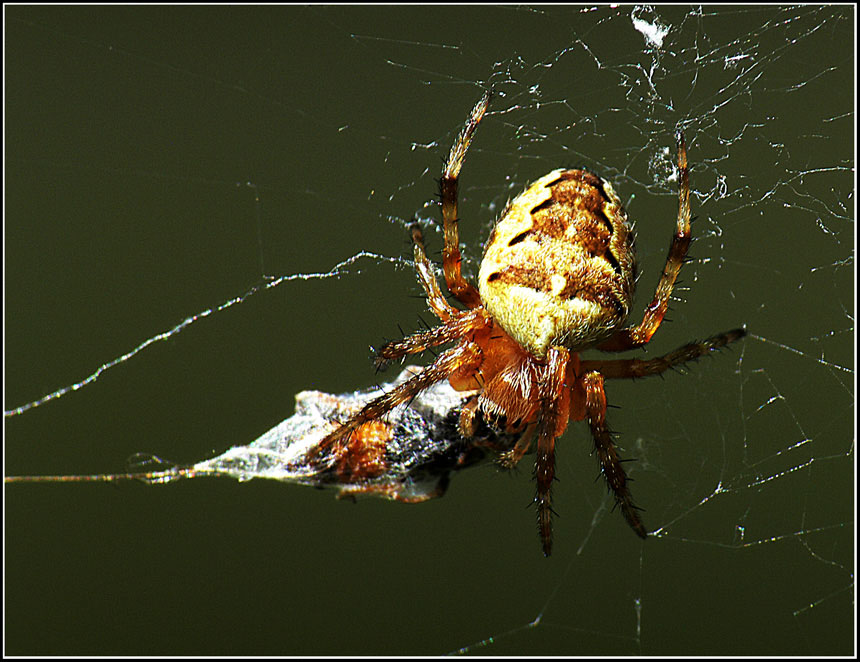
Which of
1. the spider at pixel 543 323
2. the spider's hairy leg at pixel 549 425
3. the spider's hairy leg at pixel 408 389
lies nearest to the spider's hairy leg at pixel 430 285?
the spider at pixel 543 323

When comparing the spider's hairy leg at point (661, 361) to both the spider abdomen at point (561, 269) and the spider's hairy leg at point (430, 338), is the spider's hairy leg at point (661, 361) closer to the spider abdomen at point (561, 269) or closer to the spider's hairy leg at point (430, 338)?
the spider abdomen at point (561, 269)

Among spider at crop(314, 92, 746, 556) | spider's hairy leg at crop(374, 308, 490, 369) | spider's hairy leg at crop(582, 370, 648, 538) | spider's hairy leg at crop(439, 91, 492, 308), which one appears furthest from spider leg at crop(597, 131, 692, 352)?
spider's hairy leg at crop(439, 91, 492, 308)

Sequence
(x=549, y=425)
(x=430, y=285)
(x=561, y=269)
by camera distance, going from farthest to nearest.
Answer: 1. (x=430, y=285)
2. (x=549, y=425)
3. (x=561, y=269)

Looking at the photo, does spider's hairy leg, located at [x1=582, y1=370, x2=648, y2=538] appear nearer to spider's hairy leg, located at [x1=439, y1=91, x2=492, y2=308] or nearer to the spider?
the spider

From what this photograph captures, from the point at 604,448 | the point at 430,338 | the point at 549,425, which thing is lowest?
the point at 604,448

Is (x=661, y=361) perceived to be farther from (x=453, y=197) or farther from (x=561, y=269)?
(x=453, y=197)

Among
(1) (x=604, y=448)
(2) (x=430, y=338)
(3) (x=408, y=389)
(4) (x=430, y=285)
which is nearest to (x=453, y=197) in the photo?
(4) (x=430, y=285)

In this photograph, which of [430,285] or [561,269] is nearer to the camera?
[561,269]
